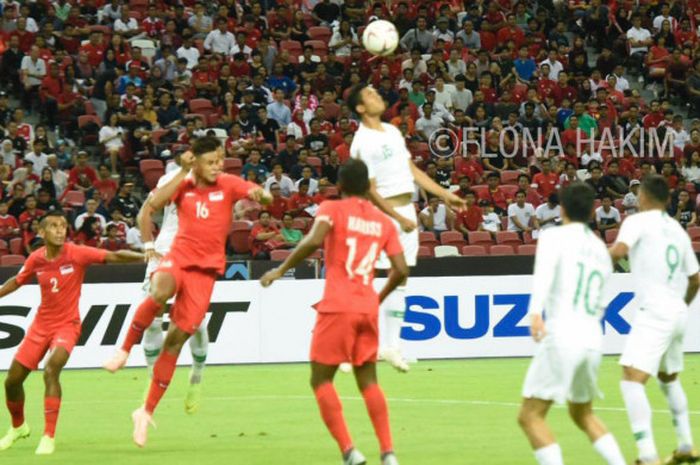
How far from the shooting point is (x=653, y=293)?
9945mm

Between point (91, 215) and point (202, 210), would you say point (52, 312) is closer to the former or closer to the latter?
point (202, 210)

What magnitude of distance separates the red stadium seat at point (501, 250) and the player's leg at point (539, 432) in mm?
16025

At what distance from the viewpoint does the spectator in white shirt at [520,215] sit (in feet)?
84.7

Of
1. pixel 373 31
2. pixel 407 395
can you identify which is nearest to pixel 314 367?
pixel 373 31

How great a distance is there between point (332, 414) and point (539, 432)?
1.65 m

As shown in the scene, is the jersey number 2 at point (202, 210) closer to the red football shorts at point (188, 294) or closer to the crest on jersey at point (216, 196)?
the crest on jersey at point (216, 196)

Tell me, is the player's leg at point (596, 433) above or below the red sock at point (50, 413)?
above

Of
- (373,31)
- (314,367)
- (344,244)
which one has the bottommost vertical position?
(314,367)

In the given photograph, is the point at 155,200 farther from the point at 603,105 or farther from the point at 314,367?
the point at 603,105

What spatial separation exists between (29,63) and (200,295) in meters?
16.1

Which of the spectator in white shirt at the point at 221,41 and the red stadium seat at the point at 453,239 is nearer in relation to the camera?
the red stadium seat at the point at 453,239

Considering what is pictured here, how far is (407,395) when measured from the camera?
15805 mm

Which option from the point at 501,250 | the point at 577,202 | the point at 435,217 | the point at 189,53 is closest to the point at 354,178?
the point at 577,202

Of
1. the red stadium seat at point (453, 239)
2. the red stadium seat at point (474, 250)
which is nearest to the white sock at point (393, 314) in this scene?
the red stadium seat at point (474, 250)
